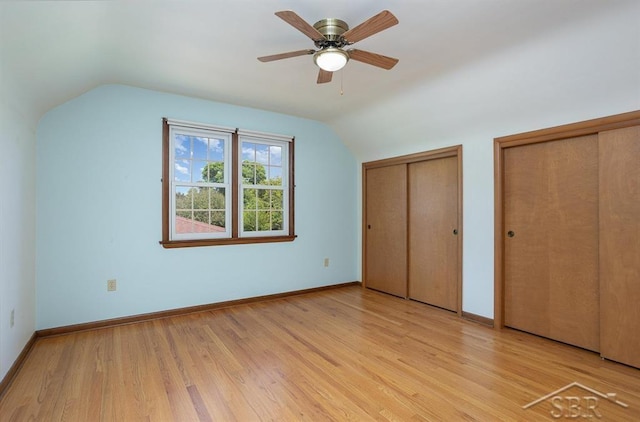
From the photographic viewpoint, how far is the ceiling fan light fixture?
2139mm

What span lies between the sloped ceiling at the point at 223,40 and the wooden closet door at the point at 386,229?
4.97ft

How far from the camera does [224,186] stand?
3.98 meters

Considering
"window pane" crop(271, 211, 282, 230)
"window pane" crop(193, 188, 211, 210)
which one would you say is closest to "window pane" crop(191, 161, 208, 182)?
"window pane" crop(193, 188, 211, 210)

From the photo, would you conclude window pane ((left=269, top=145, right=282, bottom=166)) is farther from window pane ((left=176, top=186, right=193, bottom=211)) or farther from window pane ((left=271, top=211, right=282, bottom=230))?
window pane ((left=176, top=186, right=193, bottom=211))

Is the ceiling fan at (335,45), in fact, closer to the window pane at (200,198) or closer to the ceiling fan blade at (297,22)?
the ceiling fan blade at (297,22)

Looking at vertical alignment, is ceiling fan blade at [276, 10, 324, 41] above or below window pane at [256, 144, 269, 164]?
above

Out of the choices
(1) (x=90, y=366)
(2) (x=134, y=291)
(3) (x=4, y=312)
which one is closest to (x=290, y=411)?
(1) (x=90, y=366)

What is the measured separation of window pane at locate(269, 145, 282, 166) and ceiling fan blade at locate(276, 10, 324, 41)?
2.41 meters

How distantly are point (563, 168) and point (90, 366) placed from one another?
428 cm

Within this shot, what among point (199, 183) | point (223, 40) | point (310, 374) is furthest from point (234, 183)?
point (310, 374)

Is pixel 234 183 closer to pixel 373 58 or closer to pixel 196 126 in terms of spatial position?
pixel 196 126

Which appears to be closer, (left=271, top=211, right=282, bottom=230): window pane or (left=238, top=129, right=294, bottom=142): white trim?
(left=238, top=129, right=294, bottom=142): white trim

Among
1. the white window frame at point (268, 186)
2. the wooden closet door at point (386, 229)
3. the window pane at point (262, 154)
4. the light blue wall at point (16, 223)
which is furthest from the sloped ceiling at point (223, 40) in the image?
the wooden closet door at point (386, 229)

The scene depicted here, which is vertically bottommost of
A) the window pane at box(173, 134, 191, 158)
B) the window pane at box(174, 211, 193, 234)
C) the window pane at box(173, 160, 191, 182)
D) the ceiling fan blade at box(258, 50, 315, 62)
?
the window pane at box(174, 211, 193, 234)
